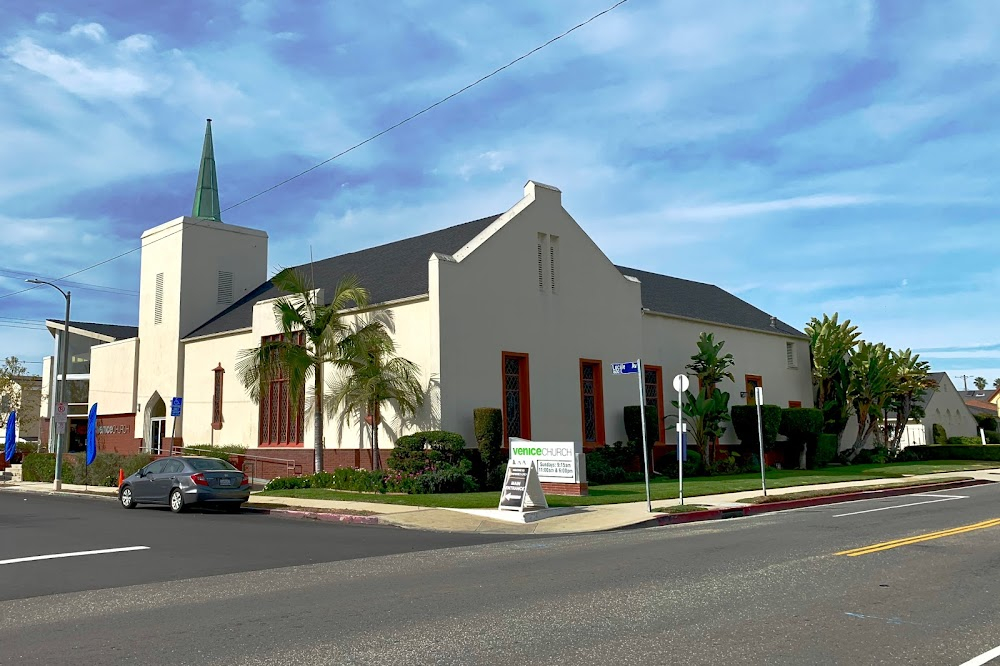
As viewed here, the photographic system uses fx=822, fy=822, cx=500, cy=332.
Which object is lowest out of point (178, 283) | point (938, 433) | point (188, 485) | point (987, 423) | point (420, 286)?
point (188, 485)

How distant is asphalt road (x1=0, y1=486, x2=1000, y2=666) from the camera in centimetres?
629

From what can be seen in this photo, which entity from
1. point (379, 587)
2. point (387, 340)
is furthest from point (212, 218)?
point (379, 587)

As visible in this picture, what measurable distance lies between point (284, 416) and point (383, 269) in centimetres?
651

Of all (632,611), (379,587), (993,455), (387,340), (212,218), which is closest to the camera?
(632,611)

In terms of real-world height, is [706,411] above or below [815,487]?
above

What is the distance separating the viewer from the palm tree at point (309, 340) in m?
25.9

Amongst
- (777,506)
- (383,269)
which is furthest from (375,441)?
(777,506)

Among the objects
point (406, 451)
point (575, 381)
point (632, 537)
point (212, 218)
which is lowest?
point (632, 537)

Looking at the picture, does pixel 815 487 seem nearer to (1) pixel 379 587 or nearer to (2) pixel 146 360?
(1) pixel 379 587

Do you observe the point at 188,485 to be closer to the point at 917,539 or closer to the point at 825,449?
the point at 917,539

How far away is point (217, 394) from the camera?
1318 inches

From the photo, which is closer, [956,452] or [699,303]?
[699,303]

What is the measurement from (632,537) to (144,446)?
1170 inches

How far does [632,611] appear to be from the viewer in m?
7.59
